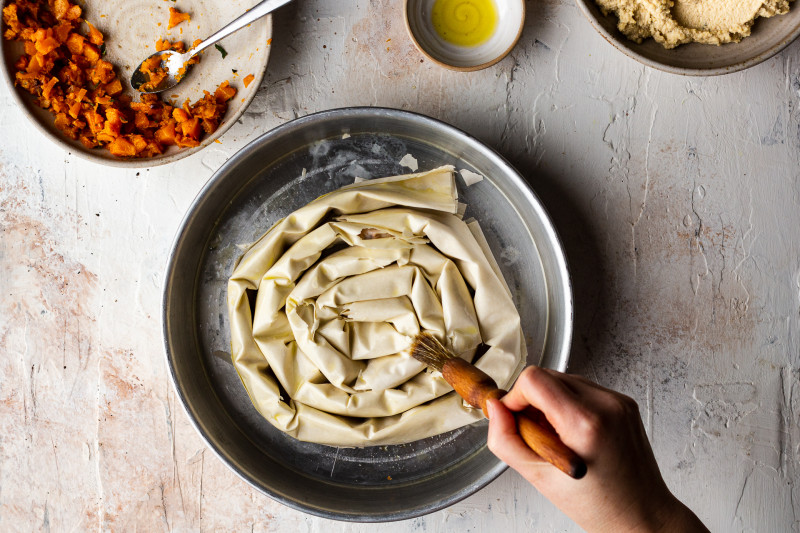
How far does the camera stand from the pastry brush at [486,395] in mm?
476

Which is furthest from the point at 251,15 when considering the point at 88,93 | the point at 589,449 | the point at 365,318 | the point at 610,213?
the point at 589,449

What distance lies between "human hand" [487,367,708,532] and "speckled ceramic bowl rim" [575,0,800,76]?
18.5 inches

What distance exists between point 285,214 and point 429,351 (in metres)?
0.30

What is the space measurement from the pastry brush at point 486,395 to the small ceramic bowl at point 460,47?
397mm

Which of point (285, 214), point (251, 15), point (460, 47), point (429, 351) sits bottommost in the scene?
point (429, 351)

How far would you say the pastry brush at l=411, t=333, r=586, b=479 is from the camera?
0.48 meters

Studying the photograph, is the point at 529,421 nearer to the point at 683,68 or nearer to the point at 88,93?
the point at 683,68

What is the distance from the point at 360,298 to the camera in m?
0.79

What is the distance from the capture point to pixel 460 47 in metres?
0.85

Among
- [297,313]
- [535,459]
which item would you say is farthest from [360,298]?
[535,459]

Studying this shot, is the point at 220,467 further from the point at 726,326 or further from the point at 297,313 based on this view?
the point at 726,326

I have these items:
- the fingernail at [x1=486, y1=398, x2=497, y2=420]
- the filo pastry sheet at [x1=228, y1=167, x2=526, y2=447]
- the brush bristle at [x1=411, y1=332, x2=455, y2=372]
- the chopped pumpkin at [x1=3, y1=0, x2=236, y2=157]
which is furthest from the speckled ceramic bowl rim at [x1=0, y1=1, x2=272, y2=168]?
→ the fingernail at [x1=486, y1=398, x2=497, y2=420]

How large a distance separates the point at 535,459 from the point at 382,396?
0.30 meters

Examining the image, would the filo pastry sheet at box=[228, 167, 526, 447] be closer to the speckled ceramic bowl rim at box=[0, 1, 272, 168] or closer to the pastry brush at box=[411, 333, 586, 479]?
the pastry brush at box=[411, 333, 586, 479]
